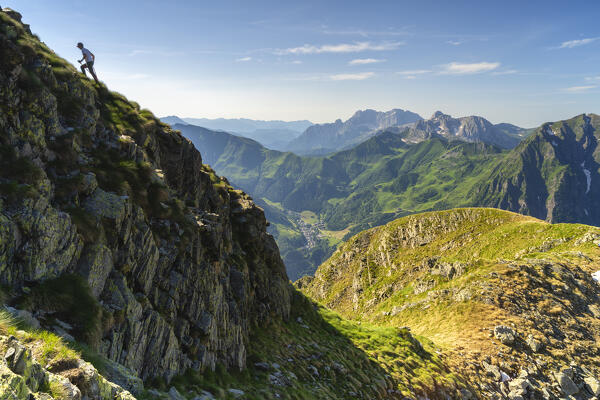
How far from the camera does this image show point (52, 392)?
7875mm

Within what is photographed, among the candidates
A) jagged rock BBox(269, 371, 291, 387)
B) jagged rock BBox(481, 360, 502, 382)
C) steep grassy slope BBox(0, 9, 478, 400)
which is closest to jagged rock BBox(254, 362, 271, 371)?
steep grassy slope BBox(0, 9, 478, 400)

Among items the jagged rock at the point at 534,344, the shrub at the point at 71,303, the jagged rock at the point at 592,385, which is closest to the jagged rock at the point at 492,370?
the jagged rock at the point at 534,344

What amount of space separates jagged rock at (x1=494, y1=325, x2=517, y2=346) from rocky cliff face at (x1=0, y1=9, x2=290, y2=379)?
1261 inches

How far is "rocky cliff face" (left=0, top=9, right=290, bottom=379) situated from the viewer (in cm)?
1334

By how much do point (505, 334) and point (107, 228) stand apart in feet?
146

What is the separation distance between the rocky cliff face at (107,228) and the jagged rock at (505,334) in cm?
3202

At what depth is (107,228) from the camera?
1662 cm

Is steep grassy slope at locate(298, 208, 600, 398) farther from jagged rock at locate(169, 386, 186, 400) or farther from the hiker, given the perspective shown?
the hiker

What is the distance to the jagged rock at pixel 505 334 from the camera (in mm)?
37000

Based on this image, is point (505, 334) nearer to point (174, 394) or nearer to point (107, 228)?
point (174, 394)

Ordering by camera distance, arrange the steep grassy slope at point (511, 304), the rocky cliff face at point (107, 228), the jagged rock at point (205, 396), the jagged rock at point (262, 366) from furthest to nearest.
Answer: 1. the steep grassy slope at point (511, 304)
2. the jagged rock at point (262, 366)
3. the jagged rock at point (205, 396)
4. the rocky cliff face at point (107, 228)

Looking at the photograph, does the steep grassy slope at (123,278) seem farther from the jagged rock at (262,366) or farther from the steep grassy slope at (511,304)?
the steep grassy slope at (511,304)

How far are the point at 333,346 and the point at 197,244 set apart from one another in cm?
1882

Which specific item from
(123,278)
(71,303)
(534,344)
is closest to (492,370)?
(534,344)
